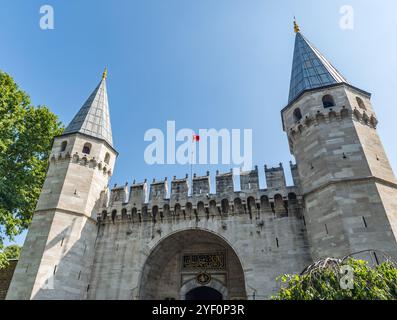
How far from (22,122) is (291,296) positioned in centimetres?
1786

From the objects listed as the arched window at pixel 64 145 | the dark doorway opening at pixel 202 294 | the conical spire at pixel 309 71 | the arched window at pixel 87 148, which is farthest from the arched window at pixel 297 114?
the arched window at pixel 64 145

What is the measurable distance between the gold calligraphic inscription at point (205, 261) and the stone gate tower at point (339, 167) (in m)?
4.87

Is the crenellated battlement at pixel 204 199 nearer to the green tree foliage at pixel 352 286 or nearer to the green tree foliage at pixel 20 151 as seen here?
the green tree foliage at pixel 20 151

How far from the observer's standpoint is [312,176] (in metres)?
12.7

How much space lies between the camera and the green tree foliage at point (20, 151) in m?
15.0

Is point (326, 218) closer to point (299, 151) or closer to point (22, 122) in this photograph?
point (299, 151)

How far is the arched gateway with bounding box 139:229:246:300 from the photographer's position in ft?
46.0

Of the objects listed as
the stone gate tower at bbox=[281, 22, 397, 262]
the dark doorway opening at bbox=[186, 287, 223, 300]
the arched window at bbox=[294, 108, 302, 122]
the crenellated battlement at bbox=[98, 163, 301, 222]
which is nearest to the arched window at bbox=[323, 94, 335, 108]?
the stone gate tower at bbox=[281, 22, 397, 262]

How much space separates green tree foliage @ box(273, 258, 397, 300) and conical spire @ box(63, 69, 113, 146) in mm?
14345

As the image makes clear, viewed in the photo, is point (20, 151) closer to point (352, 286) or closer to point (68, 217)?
point (68, 217)

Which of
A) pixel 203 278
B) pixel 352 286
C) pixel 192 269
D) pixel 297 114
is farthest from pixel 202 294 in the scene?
pixel 352 286

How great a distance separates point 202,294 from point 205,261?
2.16 m

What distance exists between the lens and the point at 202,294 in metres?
15.6

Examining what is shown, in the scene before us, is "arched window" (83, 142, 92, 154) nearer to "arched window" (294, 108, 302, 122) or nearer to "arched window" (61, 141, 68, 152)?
"arched window" (61, 141, 68, 152)
